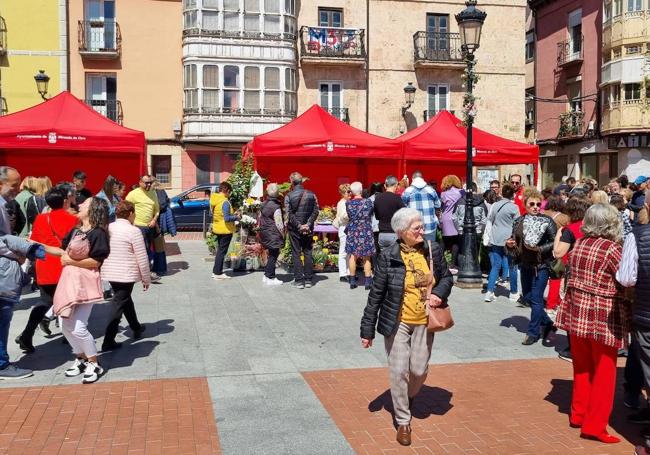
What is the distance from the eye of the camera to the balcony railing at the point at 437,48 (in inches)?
1110

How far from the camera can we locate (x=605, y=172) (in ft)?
94.1

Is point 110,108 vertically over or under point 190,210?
over

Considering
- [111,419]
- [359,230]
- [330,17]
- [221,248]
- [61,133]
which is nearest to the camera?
[111,419]

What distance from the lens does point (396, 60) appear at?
28438 millimetres

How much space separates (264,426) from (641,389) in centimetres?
321

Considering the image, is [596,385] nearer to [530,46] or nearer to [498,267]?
[498,267]

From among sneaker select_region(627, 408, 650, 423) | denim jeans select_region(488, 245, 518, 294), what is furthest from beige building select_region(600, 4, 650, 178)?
sneaker select_region(627, 408, 650, 423)

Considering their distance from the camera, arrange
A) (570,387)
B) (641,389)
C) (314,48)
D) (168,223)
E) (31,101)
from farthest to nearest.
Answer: (314,48) < (31,101) < (168,223) < (570,387) < (641,389)

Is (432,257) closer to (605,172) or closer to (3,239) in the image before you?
(3,239)

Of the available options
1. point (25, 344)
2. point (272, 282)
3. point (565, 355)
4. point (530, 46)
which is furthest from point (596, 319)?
A: point (530, 46)

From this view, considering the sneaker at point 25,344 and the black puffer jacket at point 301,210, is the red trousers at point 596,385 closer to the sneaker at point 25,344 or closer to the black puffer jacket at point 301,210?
the sneaker at point 25,344

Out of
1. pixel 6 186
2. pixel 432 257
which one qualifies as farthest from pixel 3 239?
pixel 432 257

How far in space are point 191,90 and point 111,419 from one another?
22477mm

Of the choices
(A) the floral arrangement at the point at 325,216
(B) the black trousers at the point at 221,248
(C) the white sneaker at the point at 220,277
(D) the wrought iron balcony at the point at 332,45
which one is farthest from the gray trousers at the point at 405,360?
(D) the wrought iron balcony at the point at 332,45
